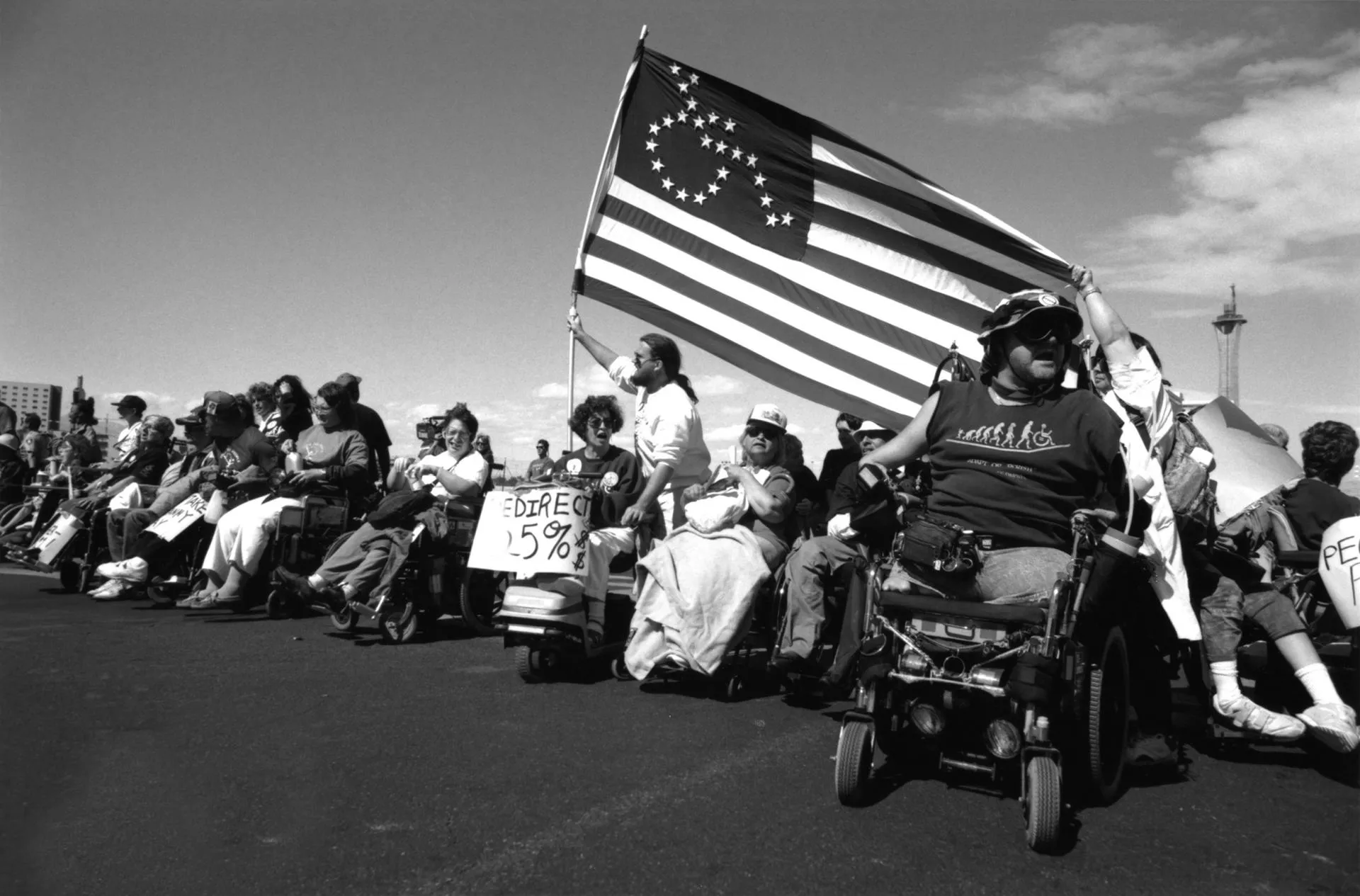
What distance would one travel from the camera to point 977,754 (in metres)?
3.79

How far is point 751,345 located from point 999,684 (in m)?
4.25

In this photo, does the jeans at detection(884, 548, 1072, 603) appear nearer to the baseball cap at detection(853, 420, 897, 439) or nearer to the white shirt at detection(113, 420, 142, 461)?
the baseball cap at detection(853, 420, 897, 439)

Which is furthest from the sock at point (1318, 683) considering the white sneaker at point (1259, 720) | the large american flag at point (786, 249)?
the large american flag at point (786, 249)

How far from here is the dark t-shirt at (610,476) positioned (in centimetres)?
628

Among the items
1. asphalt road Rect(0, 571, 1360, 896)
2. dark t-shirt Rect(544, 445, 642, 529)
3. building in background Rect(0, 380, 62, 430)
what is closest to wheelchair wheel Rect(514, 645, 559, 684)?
asphalt road Rect(0, 571, 1360, 896)

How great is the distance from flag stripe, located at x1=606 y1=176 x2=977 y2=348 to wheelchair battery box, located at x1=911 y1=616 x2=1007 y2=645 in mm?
3681

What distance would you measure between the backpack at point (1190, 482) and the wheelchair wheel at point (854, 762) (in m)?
1.82

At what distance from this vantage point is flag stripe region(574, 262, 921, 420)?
23.4 ft

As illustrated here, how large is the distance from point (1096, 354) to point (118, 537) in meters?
8.39

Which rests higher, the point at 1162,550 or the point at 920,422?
the point at 920,422

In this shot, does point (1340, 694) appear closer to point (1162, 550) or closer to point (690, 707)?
point (1162, 550)

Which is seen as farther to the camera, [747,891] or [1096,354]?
[1096,354]

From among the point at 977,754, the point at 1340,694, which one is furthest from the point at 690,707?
the point at 1340,694

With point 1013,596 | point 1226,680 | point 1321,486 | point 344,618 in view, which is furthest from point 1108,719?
point 344,618
